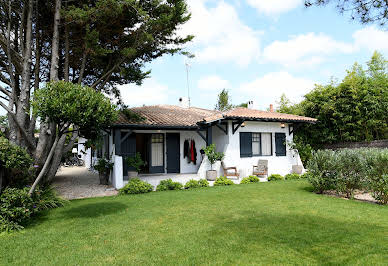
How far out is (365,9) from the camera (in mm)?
4730

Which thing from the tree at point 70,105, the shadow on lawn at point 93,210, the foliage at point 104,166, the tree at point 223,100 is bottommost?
the shadow on lawn at point 93,210

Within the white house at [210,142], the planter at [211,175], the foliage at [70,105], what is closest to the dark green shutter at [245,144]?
the white house at [210,142]

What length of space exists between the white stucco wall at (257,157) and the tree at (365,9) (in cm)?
825

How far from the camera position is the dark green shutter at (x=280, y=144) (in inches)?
557

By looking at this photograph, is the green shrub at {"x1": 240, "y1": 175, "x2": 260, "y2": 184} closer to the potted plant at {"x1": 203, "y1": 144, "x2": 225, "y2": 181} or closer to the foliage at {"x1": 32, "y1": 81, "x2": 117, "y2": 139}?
the potted plant at {"x1": 203, "y1": 144, "x2": 225, "y2": 181}

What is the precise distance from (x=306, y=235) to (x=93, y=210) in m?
5.49

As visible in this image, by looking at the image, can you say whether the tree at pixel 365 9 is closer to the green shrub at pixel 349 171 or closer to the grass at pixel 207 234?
the grass at pixel 207 234

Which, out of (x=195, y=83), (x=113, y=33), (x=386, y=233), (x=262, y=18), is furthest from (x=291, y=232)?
(x=195, y=83)

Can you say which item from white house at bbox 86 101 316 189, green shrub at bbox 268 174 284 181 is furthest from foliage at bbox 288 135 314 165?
green shrub at bbox 268 174 284 181

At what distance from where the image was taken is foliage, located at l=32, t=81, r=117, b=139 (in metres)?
5.45

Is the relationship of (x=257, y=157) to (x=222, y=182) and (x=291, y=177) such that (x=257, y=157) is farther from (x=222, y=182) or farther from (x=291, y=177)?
(x=222, y=182)

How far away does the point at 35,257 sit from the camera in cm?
397

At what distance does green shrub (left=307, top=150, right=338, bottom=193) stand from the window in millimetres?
4424

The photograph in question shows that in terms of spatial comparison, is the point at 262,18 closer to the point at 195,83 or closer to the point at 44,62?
the point at 44,62
